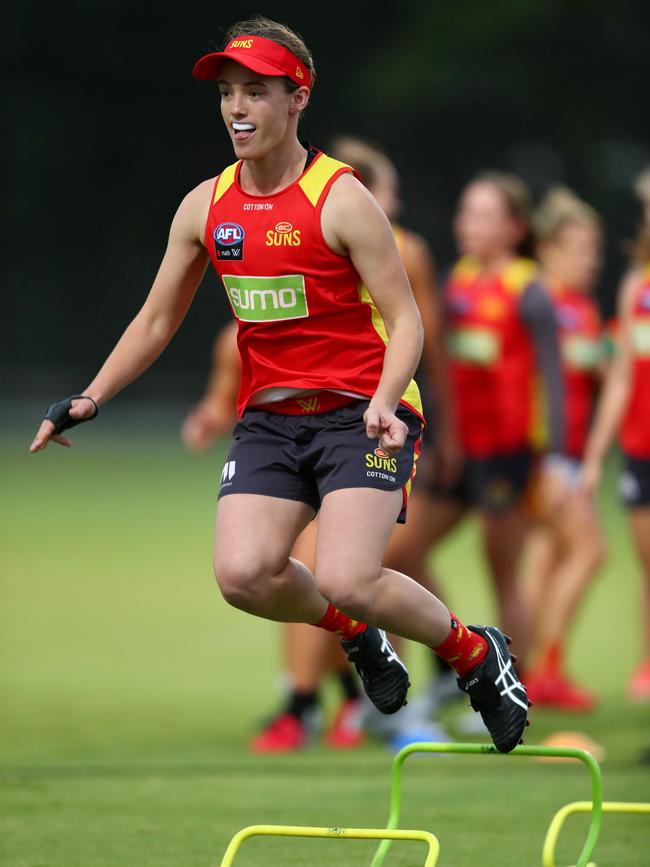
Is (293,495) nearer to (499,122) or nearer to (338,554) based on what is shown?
(338,554)

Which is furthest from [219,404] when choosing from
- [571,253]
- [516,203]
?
[571,253]

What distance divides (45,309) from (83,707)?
2094 cm

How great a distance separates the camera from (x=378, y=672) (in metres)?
4.96

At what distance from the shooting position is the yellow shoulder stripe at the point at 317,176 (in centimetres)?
463

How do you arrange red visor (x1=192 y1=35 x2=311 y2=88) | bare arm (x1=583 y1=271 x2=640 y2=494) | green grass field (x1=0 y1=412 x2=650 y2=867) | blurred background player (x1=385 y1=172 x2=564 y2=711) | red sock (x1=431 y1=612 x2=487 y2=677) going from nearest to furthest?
red visor (x1=192 y1=35 x2=311 y2=88) < red sock (x1=431 y1=612 x2=487 y2=677) < green grass field (x1=0 y1=412 x2=650 y2=867) < blurred background player (x1=385 y1=172 x2=564 y2=711) < bare arm (x1=583 y1=271 x2=640 y2=494)

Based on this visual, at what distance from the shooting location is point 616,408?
27.4 feet

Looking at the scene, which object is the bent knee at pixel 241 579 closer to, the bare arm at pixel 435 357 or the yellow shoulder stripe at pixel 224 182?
the yellow shoulder stripe at pixel 224 182

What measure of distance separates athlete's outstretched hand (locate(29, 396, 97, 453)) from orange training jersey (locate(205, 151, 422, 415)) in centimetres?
50

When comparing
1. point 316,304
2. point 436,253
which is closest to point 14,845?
point 316,304

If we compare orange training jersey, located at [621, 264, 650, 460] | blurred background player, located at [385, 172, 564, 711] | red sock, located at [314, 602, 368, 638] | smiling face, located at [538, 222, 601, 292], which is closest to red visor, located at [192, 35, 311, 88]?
red sock, located at [314, 602, 368, 638]

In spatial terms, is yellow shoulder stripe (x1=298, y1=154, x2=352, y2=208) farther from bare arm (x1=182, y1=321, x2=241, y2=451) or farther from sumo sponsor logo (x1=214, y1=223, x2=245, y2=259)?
bare arm (x1=182, y1=321, x2=241, y2=451)

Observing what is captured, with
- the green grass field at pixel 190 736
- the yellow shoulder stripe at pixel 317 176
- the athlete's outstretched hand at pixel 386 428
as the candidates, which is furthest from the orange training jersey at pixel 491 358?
the athlete's outstretched hand at pixel 386 428

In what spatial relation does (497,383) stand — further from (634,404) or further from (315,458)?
(315,458)

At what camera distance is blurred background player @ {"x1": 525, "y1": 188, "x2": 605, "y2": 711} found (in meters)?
8.57
